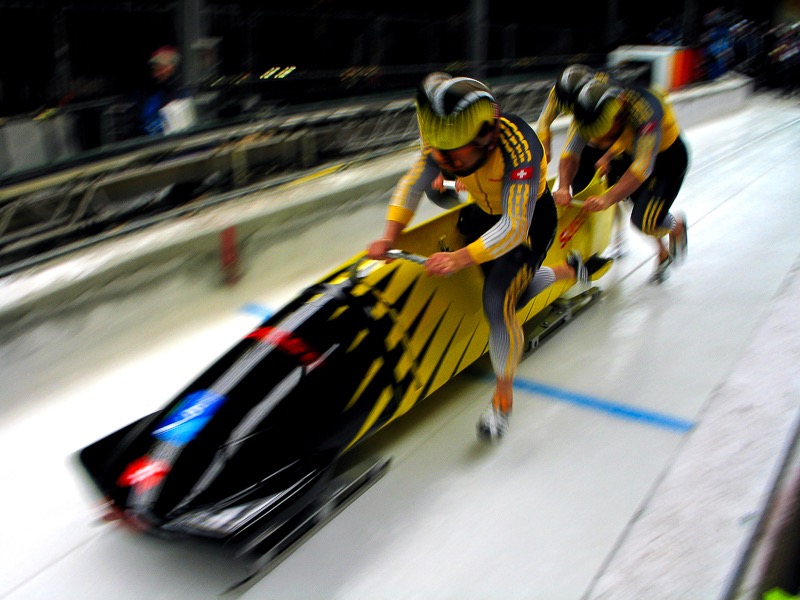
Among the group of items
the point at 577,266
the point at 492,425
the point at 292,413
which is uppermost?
the point at 292,413

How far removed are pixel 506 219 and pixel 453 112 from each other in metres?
0.37

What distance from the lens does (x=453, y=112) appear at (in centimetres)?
206

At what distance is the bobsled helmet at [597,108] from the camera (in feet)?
9.61

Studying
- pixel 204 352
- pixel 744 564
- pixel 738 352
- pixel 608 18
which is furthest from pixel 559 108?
pixel 608 18

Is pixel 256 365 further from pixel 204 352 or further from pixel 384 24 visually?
pixel 384 24

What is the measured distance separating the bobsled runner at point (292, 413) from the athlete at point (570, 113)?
3.53ft

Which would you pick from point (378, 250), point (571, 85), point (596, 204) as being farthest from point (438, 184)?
point (571, 85)

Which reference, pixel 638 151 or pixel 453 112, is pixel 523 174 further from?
pixel 638 151

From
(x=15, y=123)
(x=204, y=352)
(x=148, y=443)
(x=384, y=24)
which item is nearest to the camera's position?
(x=148, y=443)

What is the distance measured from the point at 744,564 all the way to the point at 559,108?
2155 millimetres

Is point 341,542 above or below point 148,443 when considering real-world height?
below

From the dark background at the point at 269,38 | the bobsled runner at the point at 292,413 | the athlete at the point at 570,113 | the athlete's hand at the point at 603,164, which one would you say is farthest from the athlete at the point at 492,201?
the dark background at the point at 269,38

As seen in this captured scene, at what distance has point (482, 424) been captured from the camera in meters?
2.32

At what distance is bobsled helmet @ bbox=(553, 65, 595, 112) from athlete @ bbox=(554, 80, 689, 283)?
0.07 m
